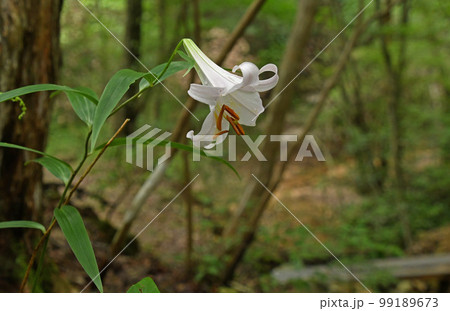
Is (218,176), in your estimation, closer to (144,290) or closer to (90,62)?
(90,62)

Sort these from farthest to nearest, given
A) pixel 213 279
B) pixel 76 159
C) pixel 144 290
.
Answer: pixel 76 159
pixel 213 279
pixel 144 290

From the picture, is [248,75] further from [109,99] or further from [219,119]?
[109,99]

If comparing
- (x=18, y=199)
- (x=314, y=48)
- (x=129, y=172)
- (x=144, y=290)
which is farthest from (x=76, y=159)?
(x=314, y=48)

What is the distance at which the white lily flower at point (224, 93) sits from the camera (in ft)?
2.11

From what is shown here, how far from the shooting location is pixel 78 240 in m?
0.68

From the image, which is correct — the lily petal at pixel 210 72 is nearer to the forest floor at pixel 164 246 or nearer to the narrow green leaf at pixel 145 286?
the narrow green leaf at pixel 145 286

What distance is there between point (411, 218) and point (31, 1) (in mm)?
3319

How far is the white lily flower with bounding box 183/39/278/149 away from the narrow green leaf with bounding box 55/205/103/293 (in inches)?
8.3

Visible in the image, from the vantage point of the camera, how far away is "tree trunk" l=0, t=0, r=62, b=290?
113 centimetres

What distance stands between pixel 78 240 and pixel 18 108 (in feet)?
1.99

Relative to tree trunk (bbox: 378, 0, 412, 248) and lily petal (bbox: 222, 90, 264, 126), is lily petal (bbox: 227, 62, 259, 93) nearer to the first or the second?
lily petal (bbox: 222, 90, 264, 126)

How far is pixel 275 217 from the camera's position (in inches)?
132

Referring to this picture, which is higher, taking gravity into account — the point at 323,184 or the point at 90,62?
the point at 90,62

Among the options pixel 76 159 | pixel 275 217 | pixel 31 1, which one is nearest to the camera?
pixel 31 1
